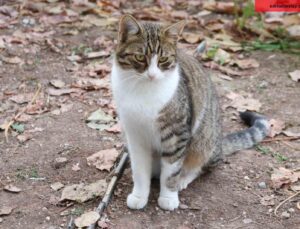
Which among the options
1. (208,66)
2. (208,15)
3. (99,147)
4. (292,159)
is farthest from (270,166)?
(208,15)

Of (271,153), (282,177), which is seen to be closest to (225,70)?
(271,153)

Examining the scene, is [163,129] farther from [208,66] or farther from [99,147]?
[208,66]

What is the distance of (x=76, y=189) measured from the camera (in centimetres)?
335

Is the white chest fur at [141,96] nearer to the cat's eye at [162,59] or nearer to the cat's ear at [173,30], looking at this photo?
the cat's eye at [162,59]

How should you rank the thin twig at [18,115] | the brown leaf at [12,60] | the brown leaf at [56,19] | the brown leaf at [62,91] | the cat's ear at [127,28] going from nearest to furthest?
the cat's ear at [127,28] → the thin twig at [18,115] → the brown leaf at [62,91] → the brown leaf at [12,60] → the brown leaf at [56,19]

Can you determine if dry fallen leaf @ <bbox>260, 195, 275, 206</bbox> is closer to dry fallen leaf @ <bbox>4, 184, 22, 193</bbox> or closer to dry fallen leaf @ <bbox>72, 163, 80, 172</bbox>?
dry fallen leaf @ <bbox>72, 163, 80, 172</bbox>

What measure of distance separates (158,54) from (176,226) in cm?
97

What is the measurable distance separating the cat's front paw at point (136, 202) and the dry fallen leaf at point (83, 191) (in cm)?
19

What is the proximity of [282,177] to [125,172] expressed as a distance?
3.29ft

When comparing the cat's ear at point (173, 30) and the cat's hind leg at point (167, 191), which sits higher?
the cat's ear at point (173, 30)

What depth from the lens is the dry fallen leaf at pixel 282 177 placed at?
343cm

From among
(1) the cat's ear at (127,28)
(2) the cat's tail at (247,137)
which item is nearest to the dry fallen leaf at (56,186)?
(1) the cat's ear at (127,28)

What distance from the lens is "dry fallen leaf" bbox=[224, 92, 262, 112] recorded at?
4.35 meters

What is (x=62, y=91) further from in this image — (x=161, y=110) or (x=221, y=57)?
(x=161, y=110)
